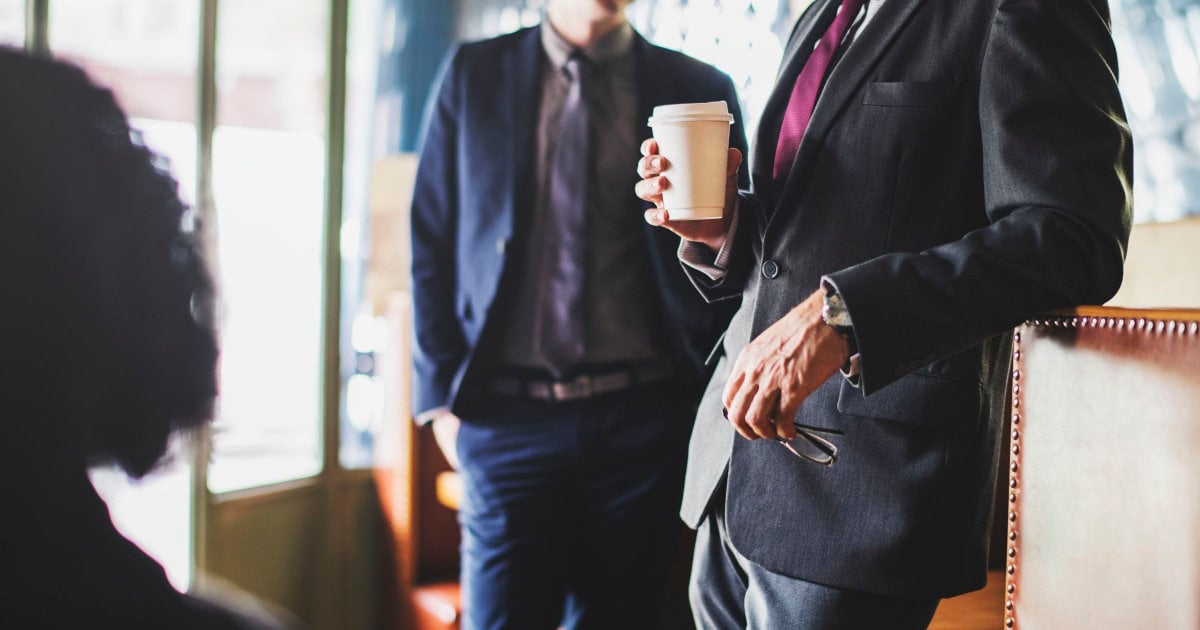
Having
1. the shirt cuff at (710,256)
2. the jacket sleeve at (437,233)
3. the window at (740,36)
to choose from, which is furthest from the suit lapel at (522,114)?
the window at (740,36)

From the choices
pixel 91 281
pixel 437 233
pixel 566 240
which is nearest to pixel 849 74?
pixel 91 281

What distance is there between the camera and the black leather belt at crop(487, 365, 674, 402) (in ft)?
5.90

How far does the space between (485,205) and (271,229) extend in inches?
49.2

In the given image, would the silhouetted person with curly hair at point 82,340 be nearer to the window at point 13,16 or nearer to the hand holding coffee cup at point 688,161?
the hand holding coffee cup at point 688,161

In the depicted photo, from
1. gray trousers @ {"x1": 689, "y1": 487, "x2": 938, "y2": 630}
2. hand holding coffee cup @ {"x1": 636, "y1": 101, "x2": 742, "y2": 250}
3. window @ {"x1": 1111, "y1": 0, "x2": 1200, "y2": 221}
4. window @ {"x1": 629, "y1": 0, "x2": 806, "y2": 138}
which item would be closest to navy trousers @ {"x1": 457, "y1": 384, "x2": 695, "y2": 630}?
gray trousers @ {"x1": 689, "y1": 487, "x2": 938, "y2": 630}

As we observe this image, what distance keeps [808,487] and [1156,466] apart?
0.33 metres

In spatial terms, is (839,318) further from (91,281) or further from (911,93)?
(91,281)

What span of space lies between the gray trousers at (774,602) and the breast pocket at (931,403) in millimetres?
196

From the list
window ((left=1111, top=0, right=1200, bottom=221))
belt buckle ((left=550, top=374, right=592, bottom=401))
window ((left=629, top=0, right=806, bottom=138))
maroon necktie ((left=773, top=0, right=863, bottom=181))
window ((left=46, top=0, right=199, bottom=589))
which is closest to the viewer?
maroon necktie ((left=773, top=0, right=863, bottom=181))

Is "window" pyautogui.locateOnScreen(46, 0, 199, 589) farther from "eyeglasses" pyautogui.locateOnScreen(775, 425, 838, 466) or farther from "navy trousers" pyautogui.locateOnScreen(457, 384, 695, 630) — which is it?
"eyeglasses" pyautogui.locateOnScreen(775, 425, 838, 466)

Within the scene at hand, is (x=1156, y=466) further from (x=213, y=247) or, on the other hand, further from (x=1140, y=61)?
(x=1140, y=61)

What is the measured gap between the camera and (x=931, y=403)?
96 centimetres

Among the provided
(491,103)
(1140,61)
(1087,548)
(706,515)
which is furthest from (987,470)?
(1140,61)

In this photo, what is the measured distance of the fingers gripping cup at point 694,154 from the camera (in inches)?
40.3
